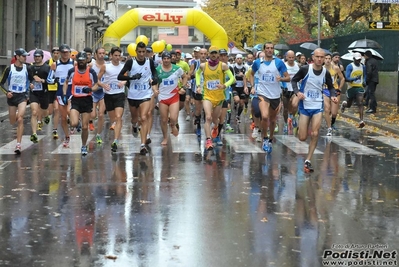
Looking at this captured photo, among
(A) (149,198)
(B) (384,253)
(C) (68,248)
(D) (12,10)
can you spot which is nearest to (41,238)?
(C) (68,248)

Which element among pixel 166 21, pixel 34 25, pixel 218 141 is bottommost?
pixel 218 141

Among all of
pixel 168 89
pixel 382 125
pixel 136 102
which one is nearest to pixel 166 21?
pixel 382 125

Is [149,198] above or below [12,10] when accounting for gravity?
below

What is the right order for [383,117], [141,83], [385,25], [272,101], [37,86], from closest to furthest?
[141,83] < [272,101] < [37,86] < [385,25] < [383,117]

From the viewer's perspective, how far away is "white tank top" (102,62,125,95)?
48.8ft

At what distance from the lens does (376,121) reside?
71.5 ft

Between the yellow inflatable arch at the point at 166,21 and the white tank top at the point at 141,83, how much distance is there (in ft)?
66.9

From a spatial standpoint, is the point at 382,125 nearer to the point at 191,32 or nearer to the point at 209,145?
the point at 209,145

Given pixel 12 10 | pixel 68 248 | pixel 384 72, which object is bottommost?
pixel 68 248

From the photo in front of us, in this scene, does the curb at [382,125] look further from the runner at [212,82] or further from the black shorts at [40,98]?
the black shorts at [40,98]

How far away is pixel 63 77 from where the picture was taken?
54.8 feet

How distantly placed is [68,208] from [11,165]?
13.1ft

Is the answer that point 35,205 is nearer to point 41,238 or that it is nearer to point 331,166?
point 41,238

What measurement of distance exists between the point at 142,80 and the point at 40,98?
346 centimetres
